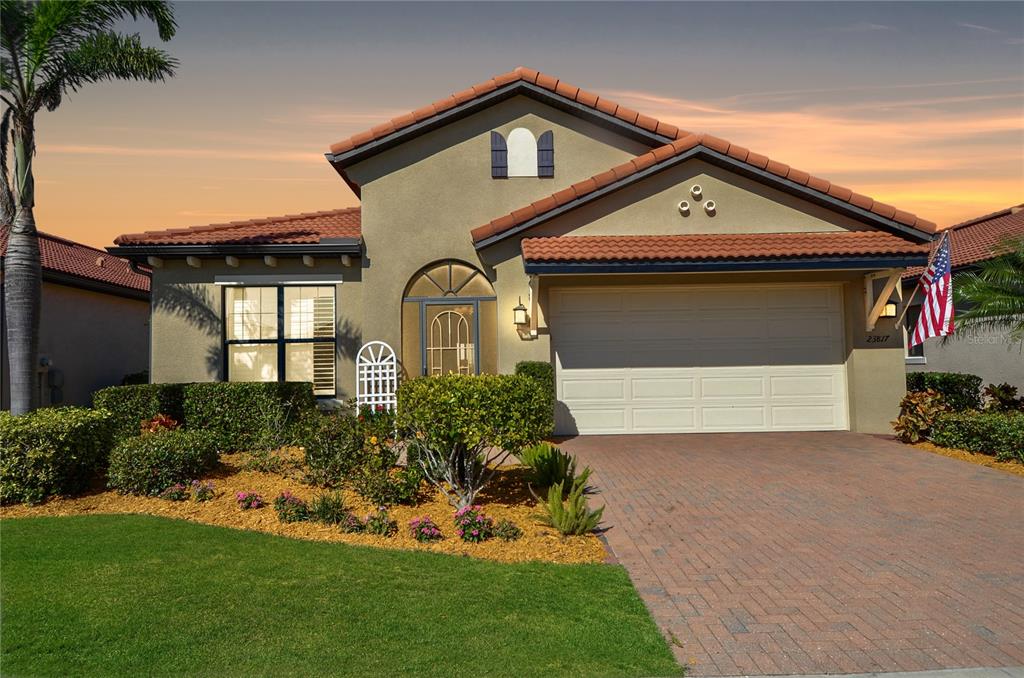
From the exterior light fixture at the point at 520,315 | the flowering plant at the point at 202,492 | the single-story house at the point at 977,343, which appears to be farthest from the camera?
the single-story house at the point at 977,343

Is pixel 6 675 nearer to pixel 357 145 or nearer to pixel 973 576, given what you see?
pixel 973 576

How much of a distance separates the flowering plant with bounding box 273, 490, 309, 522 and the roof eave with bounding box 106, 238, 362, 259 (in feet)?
24.6

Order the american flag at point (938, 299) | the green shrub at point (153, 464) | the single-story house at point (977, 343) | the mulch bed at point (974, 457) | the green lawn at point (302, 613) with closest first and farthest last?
the green lawn at point (302, 613) < the green shrub at point (153, 464) < the mulch bed at point (974, 457) < the american flag at point (938, 299) < the single-story house at point (977, 343)

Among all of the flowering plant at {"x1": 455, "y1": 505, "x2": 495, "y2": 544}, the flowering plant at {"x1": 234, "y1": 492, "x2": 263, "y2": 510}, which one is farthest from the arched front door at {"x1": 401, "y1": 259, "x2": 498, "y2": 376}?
the flowering plant at {"x1": 455, "y1": 505, "x2": 495, "y2": 544}

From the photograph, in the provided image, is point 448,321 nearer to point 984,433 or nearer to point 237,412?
point 237,412

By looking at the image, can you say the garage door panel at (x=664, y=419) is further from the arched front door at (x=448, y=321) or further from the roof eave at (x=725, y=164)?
the roof eave at (x=725, y=164)

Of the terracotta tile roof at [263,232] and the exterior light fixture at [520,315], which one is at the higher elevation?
the terracotta tile roof at [263,232]

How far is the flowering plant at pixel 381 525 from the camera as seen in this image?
7.25 meters

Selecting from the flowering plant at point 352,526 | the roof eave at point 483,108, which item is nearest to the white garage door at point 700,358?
the roof eave at point 483,108

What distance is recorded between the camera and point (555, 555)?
6.70m

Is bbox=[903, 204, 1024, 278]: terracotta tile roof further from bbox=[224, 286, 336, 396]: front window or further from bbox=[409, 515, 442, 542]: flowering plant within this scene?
bbox=[409, 515, 442, 542]: flowering plant

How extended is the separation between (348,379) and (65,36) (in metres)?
7.51

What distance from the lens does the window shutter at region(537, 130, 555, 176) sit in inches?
609

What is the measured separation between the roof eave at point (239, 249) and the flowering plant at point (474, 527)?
855cm
